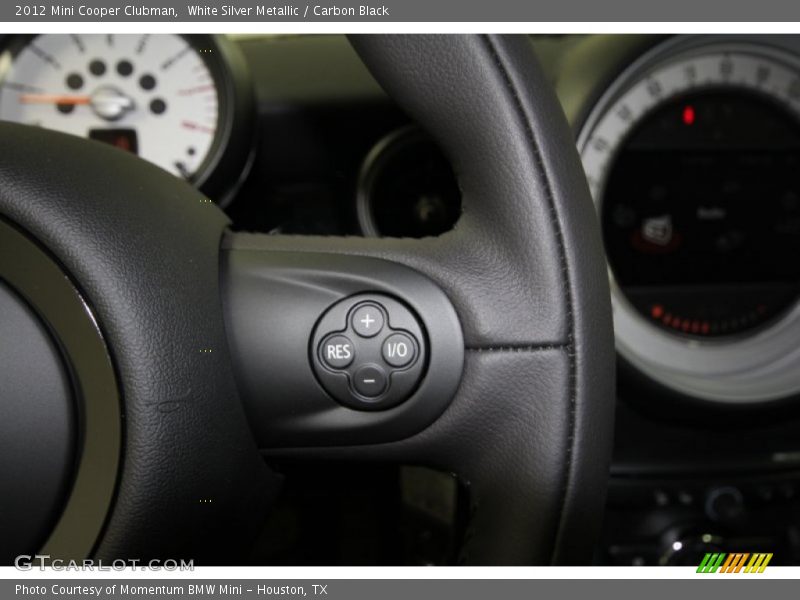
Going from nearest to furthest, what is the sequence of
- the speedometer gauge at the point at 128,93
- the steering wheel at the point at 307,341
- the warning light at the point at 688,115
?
1. the steering wheel at the point at 307,341
2. the speedometer gauge at the point at 128,93
3. the warning light at the point at 688,115

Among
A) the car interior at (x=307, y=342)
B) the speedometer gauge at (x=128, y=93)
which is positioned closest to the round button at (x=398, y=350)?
the car interior at (x=307, y=342)

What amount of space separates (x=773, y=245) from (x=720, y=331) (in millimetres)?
143

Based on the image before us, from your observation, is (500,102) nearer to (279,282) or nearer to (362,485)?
(279,282)

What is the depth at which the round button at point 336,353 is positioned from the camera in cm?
55

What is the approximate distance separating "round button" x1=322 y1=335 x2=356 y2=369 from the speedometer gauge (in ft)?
1.50

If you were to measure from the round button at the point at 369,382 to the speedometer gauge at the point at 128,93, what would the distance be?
0.47 metres

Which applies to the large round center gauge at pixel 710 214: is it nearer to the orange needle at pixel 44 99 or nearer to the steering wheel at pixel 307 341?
the steering wheel at pixel 307 341

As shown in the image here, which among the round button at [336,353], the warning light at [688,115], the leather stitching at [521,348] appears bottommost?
the round button at [336,353]

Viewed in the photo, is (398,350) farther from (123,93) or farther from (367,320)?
(123,93)

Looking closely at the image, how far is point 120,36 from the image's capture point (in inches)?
36.9

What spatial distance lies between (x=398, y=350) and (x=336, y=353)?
0.14 feet

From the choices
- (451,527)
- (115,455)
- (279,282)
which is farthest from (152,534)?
(451,527)

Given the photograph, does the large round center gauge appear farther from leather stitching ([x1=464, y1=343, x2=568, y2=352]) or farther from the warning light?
leather stitching ([x1=464, y1=343, x2=568, y2=352])

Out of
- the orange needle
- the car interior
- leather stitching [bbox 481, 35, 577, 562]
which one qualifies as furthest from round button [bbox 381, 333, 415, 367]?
the orange needle
